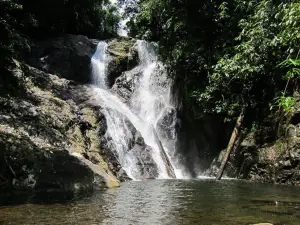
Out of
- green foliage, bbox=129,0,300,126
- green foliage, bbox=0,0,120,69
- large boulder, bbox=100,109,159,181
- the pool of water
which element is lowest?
the pool of water

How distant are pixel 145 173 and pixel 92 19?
18453 mm

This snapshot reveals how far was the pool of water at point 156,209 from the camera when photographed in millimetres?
5559

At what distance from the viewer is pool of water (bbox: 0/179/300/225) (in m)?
5.56

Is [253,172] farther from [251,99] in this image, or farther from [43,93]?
[43,93]

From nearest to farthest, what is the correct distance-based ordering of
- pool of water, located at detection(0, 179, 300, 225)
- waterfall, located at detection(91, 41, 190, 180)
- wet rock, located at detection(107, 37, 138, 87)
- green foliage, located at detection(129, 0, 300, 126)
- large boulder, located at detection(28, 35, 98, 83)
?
pool of water, located at detection(0, 179, 300, 225)
green foliage, located at detection(129, 0, 300, 126)
waterfall, located at detection(91, 41, 190, 180)
large boulder, located at detection(28, 35, 98, 83)
wet rock, located at detection(107, 37, 138, 87)

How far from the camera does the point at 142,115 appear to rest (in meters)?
20.0

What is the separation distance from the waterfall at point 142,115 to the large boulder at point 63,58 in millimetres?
641

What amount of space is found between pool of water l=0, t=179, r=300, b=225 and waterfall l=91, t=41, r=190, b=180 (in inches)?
243

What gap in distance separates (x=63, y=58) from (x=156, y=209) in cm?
1729

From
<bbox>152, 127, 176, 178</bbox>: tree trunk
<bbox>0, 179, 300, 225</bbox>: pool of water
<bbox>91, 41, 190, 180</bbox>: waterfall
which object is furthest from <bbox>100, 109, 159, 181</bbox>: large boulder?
<bbox>0, 179, 300, 225</bbox>: pool of water

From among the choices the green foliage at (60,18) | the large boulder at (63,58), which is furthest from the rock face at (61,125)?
the green foliage at (60,18)

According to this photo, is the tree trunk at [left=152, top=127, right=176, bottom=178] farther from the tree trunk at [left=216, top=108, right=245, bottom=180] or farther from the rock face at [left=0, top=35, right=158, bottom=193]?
the tree trunk at [left=216, top=108, right=245, bottom=180]

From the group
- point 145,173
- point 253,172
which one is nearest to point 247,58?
point 253,172

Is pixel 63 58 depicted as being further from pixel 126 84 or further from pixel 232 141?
pixel 232 141
